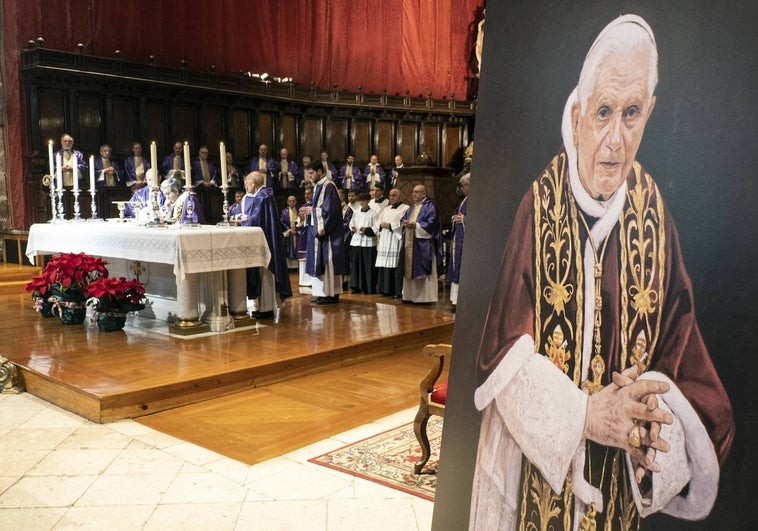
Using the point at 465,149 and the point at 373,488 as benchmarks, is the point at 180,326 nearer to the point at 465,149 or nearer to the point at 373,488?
the point at 373,488

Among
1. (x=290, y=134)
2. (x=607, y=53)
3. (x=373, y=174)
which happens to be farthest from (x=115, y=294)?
(x=373, y=174)

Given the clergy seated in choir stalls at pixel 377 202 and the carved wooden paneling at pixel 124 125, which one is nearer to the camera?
the clergy seated in choir stalls at pixel 377 202

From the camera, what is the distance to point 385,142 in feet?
54.6

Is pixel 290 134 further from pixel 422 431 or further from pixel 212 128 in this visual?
pixel 422 431

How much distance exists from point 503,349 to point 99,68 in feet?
40.7

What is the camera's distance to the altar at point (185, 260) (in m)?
6.54

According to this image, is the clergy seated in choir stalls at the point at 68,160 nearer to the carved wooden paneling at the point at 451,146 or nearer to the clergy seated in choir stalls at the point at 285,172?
the clergy seated in choir stalls at the point at 285,172

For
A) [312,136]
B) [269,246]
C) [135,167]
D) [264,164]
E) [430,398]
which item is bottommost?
[430,398]

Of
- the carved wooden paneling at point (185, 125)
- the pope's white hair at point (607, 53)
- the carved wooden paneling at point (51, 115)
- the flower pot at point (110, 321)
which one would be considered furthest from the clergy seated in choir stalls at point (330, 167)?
the pope's white hair at point (607, 53)

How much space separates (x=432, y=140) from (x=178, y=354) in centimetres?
1196

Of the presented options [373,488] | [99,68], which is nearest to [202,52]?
[99,68]

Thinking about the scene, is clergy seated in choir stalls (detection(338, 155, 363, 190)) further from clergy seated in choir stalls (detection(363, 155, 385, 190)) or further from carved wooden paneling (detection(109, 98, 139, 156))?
carved wooden paneling (detection(109, 98, 139, 156))

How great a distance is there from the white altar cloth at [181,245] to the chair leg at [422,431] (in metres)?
3.28

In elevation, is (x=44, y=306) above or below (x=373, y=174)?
below
